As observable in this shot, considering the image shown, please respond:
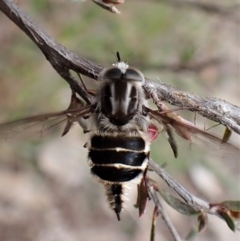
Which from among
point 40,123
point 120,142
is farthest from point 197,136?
point 40,123

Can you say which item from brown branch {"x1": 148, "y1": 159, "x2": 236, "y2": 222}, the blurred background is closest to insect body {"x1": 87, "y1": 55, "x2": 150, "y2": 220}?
brown branch {"x1": 148, "y1": 159, "x2": 236, "y2": 222}

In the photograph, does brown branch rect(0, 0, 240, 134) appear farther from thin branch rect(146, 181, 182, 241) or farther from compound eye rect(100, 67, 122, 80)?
thin branch rect(146, 181, 182, 241)

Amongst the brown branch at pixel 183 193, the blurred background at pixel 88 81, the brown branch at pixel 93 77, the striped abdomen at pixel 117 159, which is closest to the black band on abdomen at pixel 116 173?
the striped abdomen at pixel 117 159

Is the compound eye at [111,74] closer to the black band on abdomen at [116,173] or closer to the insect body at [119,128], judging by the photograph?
the insect body at [119,128]

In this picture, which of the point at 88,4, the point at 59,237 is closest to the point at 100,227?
the point at 59,237

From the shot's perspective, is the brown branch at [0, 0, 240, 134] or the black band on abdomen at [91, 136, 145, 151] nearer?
the brown branch at [0, 0, 240, 134]

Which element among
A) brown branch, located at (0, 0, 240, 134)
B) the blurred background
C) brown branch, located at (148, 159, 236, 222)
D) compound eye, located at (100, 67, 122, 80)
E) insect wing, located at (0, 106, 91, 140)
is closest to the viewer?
brown branch, located at (0, 0, 240, 134)
